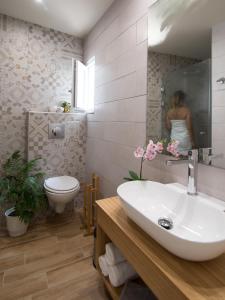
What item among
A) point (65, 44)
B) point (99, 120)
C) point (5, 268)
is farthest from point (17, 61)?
point (5, 268)

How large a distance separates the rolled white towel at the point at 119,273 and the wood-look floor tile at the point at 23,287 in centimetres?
67

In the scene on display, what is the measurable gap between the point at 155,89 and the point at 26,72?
1864 mm

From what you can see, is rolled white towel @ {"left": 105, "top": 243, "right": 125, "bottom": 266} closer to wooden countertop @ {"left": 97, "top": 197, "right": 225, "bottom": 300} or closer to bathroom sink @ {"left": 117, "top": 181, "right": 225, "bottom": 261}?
wooden countertop @ {"left": 97, "top": 197, "right": 225, "bottom": 300}

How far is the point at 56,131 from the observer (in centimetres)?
253

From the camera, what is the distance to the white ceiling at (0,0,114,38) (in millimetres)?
2014

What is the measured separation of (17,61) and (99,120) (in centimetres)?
131

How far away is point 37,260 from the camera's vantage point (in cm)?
179

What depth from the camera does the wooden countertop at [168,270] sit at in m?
0.60

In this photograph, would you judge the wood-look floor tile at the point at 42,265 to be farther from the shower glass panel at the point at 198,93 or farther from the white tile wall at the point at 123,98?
the shower glass panel at the point at 198,93

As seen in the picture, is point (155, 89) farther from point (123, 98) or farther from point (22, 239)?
point (22, 239)

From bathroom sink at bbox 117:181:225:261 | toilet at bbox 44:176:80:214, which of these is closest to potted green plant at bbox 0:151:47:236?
toilet at bbox 44:176:80:214

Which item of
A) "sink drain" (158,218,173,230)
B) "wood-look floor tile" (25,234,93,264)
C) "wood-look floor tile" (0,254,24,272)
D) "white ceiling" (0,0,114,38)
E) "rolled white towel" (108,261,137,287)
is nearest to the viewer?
"sink drain" (158,218,173,230)

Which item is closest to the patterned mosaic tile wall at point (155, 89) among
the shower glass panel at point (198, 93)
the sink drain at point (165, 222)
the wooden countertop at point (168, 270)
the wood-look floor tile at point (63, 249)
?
the shower glass panel at point (198, 93)

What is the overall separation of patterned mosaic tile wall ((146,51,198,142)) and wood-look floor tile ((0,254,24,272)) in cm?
166
